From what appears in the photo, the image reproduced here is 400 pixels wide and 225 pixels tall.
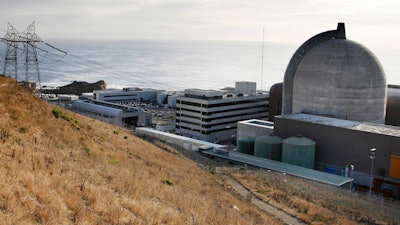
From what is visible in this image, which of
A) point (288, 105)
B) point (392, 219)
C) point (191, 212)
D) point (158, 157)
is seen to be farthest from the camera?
point (288, 105)

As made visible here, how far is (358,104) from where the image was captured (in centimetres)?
5347

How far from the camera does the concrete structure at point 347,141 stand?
44125 mm

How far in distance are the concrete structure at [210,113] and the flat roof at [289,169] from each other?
2045 cm

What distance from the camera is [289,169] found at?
1802 inches

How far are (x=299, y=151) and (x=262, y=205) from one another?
23.2 metres

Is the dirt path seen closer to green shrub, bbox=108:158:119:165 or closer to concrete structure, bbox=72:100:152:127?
green shrub, bbox=108:158:119:165

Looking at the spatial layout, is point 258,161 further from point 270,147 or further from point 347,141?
point 347,141

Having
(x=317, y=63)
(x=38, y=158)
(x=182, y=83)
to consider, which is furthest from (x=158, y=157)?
(x=182, y=83)

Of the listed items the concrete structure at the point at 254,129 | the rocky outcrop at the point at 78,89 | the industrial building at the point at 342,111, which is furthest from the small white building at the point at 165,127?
the rocky outcrop at the point at 78,89

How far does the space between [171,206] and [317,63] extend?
41.6 meters

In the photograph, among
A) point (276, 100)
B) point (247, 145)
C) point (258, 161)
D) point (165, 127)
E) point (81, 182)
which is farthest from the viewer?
point (165, 127)

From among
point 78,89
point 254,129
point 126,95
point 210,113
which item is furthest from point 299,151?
point 78,89

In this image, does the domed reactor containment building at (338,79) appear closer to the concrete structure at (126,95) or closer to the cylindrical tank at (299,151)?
the cylindrical tank at (299,151)

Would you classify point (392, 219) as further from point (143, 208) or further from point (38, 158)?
point (38, 158)
